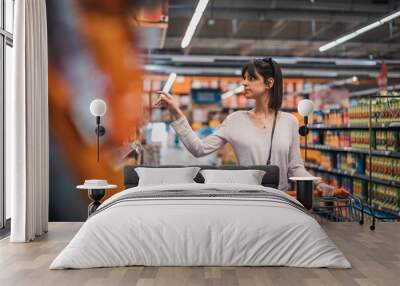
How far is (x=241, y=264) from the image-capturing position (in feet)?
15.1

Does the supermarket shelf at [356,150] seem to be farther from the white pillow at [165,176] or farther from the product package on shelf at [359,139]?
the white pillow at [165,176]

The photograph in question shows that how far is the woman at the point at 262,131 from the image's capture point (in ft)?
21.5

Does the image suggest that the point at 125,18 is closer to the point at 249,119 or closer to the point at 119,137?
the point at 119,137

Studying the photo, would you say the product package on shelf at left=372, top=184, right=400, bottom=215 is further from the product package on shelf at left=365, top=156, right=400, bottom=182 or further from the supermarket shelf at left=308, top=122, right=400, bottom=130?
the supermarket shelf at left=308, top=122, right=400, bottom=130

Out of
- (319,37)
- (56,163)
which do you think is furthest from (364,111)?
(319,37)

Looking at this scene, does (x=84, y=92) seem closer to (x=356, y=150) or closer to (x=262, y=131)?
(x=262, y=131)

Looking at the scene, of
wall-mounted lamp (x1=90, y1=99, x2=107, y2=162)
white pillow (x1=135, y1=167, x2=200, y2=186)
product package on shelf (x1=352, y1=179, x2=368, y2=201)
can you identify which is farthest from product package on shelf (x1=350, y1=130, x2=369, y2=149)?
wall-mounted lamp (x1=90, y1=99, x2=107, y2=162)

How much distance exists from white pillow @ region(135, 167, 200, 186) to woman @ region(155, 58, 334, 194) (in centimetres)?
29

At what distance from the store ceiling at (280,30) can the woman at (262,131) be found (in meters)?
4.78

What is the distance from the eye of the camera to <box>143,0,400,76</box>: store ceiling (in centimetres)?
1199

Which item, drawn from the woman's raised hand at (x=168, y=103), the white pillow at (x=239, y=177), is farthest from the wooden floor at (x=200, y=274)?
the woman's raised hand at (x=168, y=103)

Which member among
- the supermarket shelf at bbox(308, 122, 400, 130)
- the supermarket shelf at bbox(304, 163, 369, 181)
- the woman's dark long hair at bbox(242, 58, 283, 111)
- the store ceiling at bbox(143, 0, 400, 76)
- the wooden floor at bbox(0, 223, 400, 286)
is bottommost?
the wooden floor at bbox(0, 223, 400, 286)

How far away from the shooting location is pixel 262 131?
6547 millimetres

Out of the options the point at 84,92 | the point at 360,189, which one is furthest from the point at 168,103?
the point at 360,189
